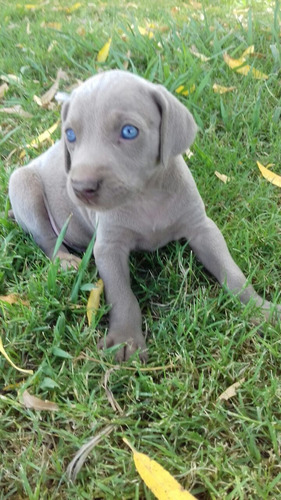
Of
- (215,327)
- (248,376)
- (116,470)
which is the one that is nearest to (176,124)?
(215,327)

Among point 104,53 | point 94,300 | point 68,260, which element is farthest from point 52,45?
Result: point 94,300

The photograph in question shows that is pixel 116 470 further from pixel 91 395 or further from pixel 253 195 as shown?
pixel 253 195

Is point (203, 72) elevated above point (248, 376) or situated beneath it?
elevated above

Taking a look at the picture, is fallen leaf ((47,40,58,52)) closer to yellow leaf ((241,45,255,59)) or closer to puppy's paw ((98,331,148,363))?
yellow leaf ((241,45,255,59))

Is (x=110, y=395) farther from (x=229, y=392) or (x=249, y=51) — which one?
(x=249, y=51)

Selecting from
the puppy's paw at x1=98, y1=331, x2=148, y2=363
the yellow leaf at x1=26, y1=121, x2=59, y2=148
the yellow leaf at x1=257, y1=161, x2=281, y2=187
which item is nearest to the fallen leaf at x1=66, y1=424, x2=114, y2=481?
the puppy's paw at x1=98, y1=331, x2=148, y2=363

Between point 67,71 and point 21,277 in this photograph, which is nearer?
point 21,277

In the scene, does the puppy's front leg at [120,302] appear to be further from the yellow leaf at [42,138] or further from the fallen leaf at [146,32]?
the fallen leaf at [146,32]
